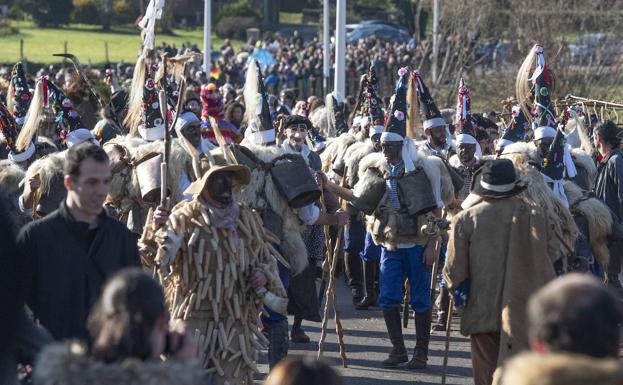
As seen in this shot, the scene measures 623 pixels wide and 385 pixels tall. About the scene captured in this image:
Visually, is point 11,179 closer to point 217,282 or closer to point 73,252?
point 217,282

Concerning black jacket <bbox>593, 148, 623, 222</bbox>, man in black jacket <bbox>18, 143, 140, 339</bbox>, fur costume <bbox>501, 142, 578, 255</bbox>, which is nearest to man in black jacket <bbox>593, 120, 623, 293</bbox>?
black jacket <bbox>593, 148, 623, 222</bbox>

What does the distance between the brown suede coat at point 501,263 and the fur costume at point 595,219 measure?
2125mm

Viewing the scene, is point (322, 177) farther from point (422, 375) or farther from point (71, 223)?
Answer: point (71, 223)

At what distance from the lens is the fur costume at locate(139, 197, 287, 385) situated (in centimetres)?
750

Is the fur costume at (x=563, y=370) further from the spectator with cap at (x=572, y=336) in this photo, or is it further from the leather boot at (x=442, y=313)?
the leather boot at (x=442, y=313)

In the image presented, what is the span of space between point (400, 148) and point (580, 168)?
236cm

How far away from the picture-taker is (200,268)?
7520mm

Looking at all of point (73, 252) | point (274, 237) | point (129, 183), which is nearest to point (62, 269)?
point (73, 252)

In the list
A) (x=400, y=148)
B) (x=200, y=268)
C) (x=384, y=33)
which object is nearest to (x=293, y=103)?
(x=400, y=148)

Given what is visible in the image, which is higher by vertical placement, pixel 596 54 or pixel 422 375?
pixel 596 54

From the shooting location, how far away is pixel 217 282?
7527 millimetres

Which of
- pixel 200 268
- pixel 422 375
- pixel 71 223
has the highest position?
pixel 71 223

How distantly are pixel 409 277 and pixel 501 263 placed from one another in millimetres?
2571

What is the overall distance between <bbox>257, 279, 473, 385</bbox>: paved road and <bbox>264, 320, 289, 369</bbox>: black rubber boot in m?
0.88
